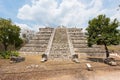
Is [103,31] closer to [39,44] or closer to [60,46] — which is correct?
[60,46]

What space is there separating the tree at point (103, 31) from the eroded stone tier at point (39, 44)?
471 inches

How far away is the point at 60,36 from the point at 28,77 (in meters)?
20.7

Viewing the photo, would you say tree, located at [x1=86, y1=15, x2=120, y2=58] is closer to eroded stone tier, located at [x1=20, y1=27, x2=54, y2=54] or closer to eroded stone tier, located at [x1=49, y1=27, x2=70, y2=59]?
eroded stone tier, located at [x1=49, y1=27, x2=70, y2=59]

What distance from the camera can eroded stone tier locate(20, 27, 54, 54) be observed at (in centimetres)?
3121

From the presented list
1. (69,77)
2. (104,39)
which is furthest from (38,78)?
(104,39)

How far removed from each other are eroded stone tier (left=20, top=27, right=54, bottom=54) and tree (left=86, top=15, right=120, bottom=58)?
11955mm

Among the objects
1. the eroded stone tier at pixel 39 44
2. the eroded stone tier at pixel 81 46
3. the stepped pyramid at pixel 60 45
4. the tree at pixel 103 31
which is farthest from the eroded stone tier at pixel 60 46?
the tree at pixel 103 31

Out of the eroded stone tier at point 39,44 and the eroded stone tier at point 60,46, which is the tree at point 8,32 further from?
the eroded stone tier at point 60,46

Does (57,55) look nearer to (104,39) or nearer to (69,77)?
(104,39)

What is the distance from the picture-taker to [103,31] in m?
22.3

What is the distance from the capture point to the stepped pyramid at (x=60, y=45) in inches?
1052

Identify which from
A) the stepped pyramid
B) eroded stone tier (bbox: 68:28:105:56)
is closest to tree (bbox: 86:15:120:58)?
the stepped pyramid

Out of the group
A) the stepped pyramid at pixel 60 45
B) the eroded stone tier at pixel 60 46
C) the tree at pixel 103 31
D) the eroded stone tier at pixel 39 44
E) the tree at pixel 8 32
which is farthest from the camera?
the eroded stone tier at pixel 39 44

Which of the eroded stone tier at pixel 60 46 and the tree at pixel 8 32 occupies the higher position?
the tree at pixel 8 32
